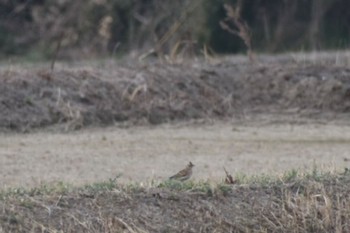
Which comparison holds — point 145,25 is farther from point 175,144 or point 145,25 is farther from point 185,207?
point 185,207

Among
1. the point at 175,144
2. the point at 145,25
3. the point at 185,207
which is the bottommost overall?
the point at 145,25

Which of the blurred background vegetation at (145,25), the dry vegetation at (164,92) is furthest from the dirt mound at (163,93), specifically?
the blurred background vegetation at (145,25)

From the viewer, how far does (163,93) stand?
596 inches

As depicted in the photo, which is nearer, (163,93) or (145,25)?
(163,93)

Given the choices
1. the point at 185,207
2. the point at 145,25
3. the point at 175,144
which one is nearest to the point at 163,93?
the point at 175,144

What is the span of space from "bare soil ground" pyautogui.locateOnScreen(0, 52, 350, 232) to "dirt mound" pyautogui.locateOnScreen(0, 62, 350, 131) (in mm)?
14

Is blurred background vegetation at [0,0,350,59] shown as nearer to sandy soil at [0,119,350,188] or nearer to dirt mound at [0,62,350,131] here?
dirt mound at [0,62,350,131]

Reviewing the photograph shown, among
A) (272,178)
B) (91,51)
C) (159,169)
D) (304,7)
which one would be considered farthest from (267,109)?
(304,7)

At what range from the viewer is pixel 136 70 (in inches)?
616

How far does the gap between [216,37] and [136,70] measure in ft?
38.9

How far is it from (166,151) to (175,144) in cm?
46

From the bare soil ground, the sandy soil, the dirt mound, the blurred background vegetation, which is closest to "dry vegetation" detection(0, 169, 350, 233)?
the bare soil ground

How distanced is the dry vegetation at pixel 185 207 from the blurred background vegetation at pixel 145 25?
52.4ft

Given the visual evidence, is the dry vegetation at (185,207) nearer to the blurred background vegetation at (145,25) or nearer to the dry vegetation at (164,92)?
the dry vegetation at (164,92)
